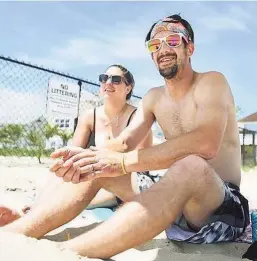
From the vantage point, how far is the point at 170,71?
236 cm

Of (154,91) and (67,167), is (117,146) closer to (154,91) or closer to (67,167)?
(154,91)

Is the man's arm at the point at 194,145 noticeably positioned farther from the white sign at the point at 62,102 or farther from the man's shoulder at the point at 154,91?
the white sign at the point at 62,102

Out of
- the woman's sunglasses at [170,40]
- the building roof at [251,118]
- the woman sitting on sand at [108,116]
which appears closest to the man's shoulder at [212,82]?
the woman's sunglasses at [170,40]

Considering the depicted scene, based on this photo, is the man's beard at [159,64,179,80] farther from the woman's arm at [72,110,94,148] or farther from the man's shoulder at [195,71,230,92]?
the woman's arm at [72,110,94,148]

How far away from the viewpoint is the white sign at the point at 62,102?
7477mm

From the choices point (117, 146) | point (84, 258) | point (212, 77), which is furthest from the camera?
point (117, 146)

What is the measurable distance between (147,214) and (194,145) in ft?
1.48

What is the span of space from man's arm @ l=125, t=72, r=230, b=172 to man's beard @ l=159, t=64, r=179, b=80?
1.01ft

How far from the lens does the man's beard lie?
7.73ft

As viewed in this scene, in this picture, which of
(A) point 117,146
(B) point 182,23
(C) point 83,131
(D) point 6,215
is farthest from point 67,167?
(C) point 83,131

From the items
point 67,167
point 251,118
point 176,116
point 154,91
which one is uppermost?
point 251,118

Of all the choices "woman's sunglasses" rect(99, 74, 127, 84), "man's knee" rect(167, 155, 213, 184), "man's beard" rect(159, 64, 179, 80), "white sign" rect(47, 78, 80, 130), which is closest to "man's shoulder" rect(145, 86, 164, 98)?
"man's beard" rect(159, 64, 179, 80)

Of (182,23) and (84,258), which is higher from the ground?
(182,23)

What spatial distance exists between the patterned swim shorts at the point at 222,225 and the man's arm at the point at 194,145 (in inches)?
9.4
